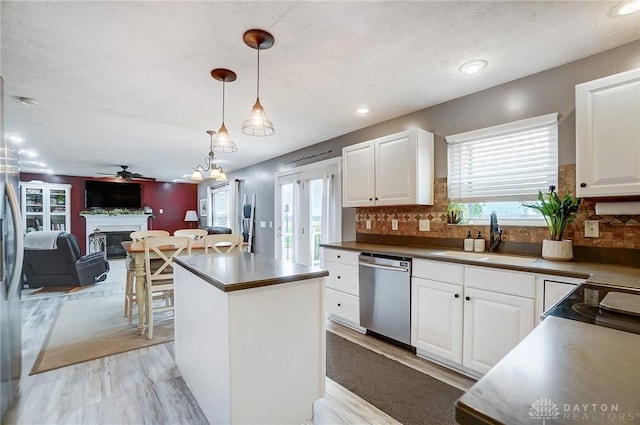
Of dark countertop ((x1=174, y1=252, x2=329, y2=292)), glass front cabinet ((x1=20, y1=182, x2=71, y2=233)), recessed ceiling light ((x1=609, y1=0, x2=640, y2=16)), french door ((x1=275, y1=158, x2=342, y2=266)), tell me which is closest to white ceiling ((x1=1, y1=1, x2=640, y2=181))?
recessed ceiling light ((x1=609, y1=0, x2=640, y2=16))

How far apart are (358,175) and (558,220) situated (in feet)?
6.27

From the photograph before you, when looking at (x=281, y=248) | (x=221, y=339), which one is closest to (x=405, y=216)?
(x=221, y=339)

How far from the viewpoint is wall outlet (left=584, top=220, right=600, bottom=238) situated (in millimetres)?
2066

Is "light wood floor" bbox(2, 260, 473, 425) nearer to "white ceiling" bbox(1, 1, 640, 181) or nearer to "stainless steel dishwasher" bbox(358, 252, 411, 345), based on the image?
"stainless steel dishwasher" bbox(358, 252, 411, 345)

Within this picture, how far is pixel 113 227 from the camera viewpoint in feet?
27.7

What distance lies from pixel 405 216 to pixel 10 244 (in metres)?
3.22

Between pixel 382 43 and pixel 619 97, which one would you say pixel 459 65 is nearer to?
pixel 382 43

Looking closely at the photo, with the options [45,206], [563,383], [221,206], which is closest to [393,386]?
[563,383]

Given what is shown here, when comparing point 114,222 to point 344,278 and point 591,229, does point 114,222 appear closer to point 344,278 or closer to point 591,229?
point 344,278

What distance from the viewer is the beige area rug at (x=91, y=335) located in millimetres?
2555

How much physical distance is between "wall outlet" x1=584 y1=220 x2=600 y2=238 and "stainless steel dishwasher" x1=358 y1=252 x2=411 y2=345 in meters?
1.25

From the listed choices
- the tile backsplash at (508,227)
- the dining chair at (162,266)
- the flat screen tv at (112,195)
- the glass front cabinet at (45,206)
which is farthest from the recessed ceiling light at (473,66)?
the glass front cabinet at (45,206)

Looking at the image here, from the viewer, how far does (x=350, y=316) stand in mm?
3105

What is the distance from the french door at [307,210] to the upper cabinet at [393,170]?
26.0 inches
